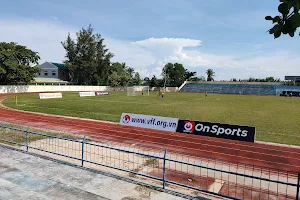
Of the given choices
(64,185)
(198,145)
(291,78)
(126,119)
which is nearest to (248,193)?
(64,185)

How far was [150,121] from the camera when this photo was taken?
48.9ft

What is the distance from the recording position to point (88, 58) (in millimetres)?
73375

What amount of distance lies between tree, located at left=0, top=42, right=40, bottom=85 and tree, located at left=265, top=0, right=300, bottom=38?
A: 50.7 meters

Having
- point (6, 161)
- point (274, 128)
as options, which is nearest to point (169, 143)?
point (6, 161)

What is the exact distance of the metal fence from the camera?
261 inches

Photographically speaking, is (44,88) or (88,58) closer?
(44,88)

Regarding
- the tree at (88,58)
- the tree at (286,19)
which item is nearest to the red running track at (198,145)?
the tree at (286,19)

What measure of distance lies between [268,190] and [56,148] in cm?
844

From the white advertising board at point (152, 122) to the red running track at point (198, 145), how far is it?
33cm

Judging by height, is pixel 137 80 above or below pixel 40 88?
above

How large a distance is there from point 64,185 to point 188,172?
4.01 m

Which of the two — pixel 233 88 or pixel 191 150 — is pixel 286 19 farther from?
pixel 233 88

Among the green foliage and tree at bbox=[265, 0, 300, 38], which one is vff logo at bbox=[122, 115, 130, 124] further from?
the green foliage

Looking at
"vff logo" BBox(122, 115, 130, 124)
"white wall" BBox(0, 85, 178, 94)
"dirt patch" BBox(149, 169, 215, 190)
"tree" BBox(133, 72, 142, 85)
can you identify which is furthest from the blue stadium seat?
"dirt patch" BBox(149, 169, 215, 190)
